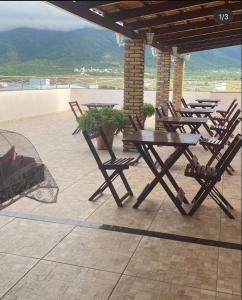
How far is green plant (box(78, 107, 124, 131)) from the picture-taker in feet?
21.3

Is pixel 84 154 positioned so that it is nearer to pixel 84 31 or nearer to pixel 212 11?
pixel 212 11

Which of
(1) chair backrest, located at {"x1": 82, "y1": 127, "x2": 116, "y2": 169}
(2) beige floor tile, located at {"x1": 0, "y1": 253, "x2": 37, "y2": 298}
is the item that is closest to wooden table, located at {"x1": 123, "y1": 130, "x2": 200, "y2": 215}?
(1) chair backrest, located at {"x1": 82, "y1": 127, "x2": 116, "y2": 169}

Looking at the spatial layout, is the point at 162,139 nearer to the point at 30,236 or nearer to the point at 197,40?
the point at 30,236

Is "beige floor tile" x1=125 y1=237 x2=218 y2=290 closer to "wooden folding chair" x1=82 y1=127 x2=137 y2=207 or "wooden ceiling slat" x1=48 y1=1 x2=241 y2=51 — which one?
"wooden folding chair" x1=82 y1=127 x2=137 y2=207

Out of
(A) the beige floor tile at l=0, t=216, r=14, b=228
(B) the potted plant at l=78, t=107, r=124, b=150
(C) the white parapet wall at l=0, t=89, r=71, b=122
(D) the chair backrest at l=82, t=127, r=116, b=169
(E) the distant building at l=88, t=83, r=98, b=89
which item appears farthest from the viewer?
(E) the distant building at l=88, t=83, r=98, b=89

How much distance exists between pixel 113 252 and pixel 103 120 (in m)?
3.98

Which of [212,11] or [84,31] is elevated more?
[84,31]

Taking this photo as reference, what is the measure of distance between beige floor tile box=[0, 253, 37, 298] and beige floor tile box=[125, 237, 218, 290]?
0.68m

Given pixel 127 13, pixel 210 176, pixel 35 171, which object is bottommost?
pixel 210 176

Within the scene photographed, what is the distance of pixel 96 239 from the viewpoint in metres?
2.95

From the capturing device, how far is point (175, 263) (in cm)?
258

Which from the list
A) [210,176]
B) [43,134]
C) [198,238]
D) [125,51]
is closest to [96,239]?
[198,238]

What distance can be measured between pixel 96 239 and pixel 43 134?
19.2ft

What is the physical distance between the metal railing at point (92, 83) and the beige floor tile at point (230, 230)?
8153 mm
